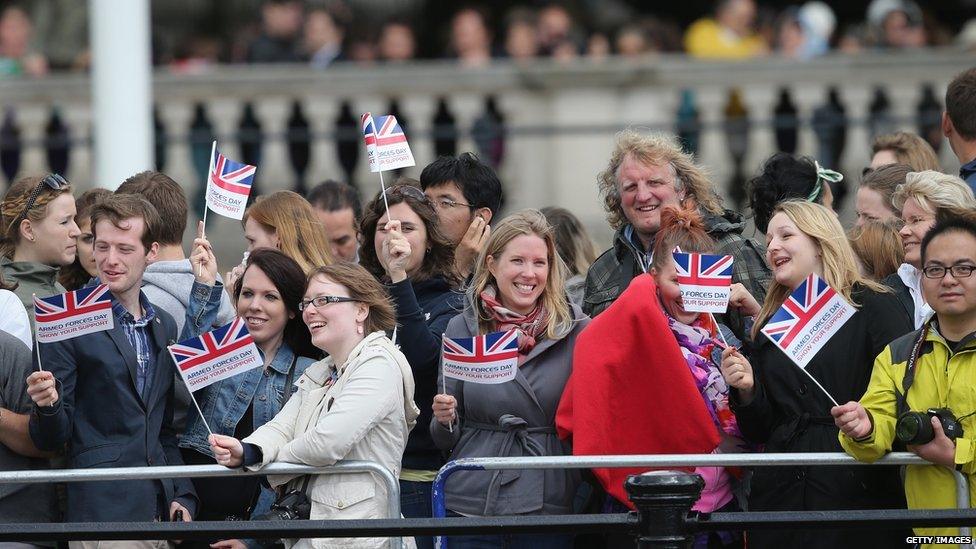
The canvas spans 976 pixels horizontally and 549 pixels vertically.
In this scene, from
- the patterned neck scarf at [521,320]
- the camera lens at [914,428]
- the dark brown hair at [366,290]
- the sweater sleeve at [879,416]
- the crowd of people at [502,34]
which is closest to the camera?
the camera lens at [914,428]

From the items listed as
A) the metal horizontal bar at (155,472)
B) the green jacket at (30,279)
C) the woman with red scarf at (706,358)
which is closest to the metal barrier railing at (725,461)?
the woman with red scarf at (706,358)

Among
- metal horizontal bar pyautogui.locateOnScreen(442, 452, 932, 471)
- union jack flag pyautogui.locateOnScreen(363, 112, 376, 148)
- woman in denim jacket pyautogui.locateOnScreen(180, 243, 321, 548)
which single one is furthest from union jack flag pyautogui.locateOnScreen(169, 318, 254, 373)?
union jack flag pyautogui.locateOnScreen(363, 112, 376, 148)

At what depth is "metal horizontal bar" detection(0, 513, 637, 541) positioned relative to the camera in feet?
19.6

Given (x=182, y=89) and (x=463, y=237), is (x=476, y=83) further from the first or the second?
(x=463, y=237)

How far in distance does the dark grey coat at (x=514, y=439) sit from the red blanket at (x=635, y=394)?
0.19 meters

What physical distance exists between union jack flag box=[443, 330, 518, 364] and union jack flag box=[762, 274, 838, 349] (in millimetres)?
908

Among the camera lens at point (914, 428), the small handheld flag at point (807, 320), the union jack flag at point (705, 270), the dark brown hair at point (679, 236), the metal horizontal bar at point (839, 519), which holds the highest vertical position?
the dark brown hair at point (679, 236)

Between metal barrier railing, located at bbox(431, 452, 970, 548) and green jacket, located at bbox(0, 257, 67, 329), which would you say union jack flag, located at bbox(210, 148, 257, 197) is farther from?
metal barrier railing, located at bbox(431, 452, 970, 548)

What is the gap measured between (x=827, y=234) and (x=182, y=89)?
31.2ft

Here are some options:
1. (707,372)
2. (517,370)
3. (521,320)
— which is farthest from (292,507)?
(707,372)

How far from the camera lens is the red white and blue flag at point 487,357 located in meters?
6.70

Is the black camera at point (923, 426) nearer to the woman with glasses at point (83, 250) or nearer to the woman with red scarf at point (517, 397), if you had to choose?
the woman with red scarf at point (517, 397)

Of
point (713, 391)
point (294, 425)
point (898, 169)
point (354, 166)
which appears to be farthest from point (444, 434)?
point (354, 166)

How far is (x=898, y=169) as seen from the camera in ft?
26.4
